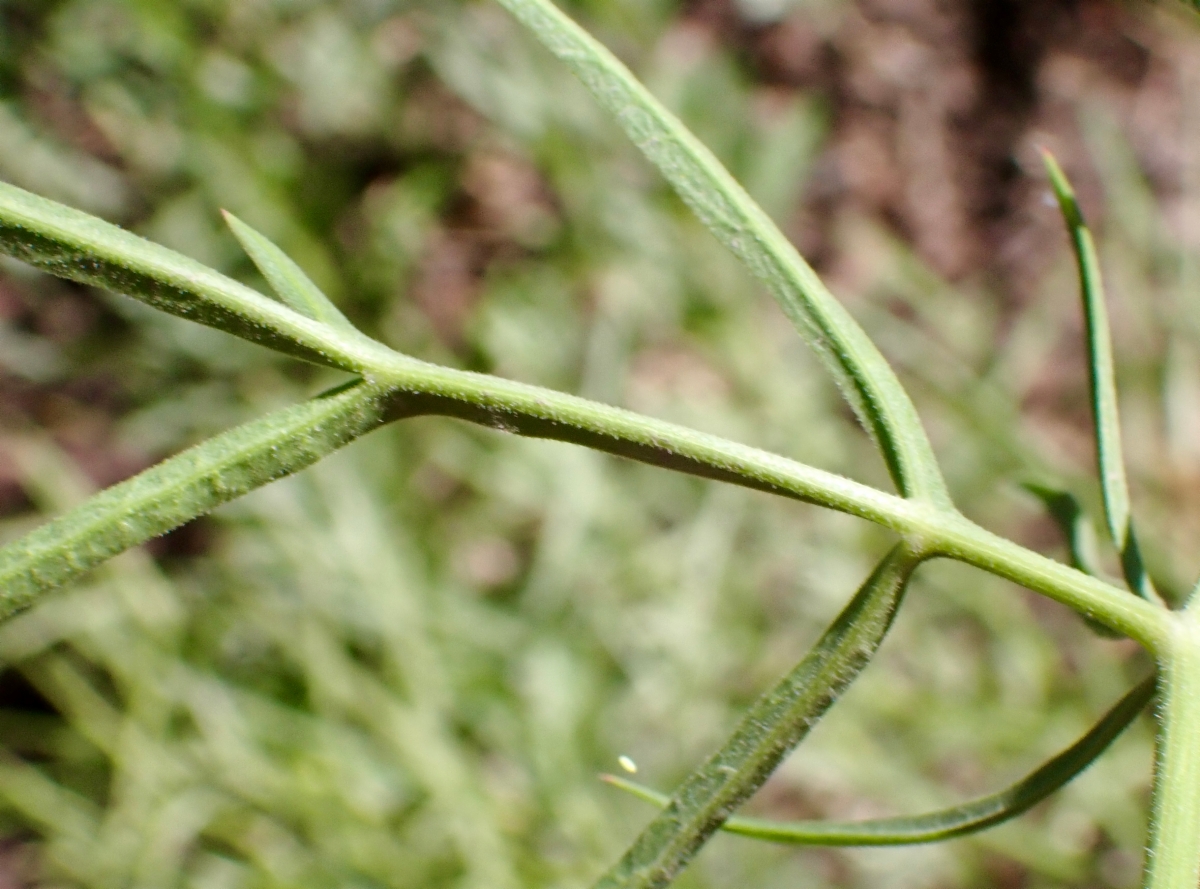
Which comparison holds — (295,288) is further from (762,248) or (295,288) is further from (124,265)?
(762,248)

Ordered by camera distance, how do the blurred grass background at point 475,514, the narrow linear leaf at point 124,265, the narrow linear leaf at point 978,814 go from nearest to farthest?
the narrow linear leaf at point 124,265
the narrow linear leaf at point 978,814
the blurred grass background at point 475,514

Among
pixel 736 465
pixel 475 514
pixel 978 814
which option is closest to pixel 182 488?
pixel 736 465

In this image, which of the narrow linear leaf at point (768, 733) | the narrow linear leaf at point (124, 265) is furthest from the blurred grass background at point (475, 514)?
the narrow linear leaf at point (124, 265)

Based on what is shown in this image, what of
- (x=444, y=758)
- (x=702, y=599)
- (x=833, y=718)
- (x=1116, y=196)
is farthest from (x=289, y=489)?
(x=1116, y=196)

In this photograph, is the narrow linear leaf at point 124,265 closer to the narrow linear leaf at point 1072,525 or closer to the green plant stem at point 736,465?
the green plant stem at point 736,465

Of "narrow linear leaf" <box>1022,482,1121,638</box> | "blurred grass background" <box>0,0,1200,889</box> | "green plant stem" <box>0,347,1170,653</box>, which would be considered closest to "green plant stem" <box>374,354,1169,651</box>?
"green plant stem" <box>0,347,1170,653</box>

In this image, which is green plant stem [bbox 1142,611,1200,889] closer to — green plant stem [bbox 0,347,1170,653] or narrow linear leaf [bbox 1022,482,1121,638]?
green plant stem [bbox 0,347,1170,653]
